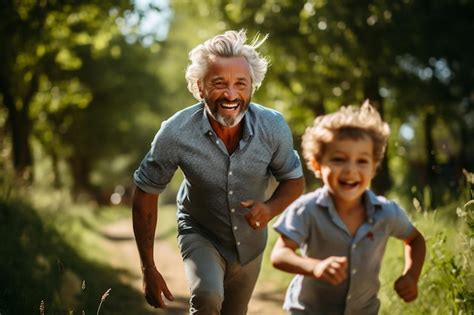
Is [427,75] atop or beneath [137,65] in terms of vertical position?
beneath

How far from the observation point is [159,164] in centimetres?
423

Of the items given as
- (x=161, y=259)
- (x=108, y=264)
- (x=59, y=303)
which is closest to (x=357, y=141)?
(x=59, y=303)

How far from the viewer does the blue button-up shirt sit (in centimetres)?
424

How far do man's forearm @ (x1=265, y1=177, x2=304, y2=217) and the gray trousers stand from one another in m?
0.48

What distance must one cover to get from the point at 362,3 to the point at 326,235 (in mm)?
10125

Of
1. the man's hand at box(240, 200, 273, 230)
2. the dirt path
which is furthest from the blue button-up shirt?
the dirt path

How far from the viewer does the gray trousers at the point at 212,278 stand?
3930 millimetres

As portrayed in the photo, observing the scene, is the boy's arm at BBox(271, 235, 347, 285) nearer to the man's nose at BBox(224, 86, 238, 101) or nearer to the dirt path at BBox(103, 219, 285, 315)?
the man's nose at BBox(224, 86, 238, 101)

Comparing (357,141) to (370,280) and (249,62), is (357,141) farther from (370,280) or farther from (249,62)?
(249,62)

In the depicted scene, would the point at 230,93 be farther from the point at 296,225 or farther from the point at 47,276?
the point at 47,276

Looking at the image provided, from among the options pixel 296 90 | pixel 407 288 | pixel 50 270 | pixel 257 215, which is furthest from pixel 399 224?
pixel 296 90

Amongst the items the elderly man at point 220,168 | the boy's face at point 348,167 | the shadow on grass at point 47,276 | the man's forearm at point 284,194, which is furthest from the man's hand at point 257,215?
the shadow on grass at point 47,276

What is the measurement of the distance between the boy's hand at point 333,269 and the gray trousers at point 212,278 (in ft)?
3.60

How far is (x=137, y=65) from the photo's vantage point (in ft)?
98.1
